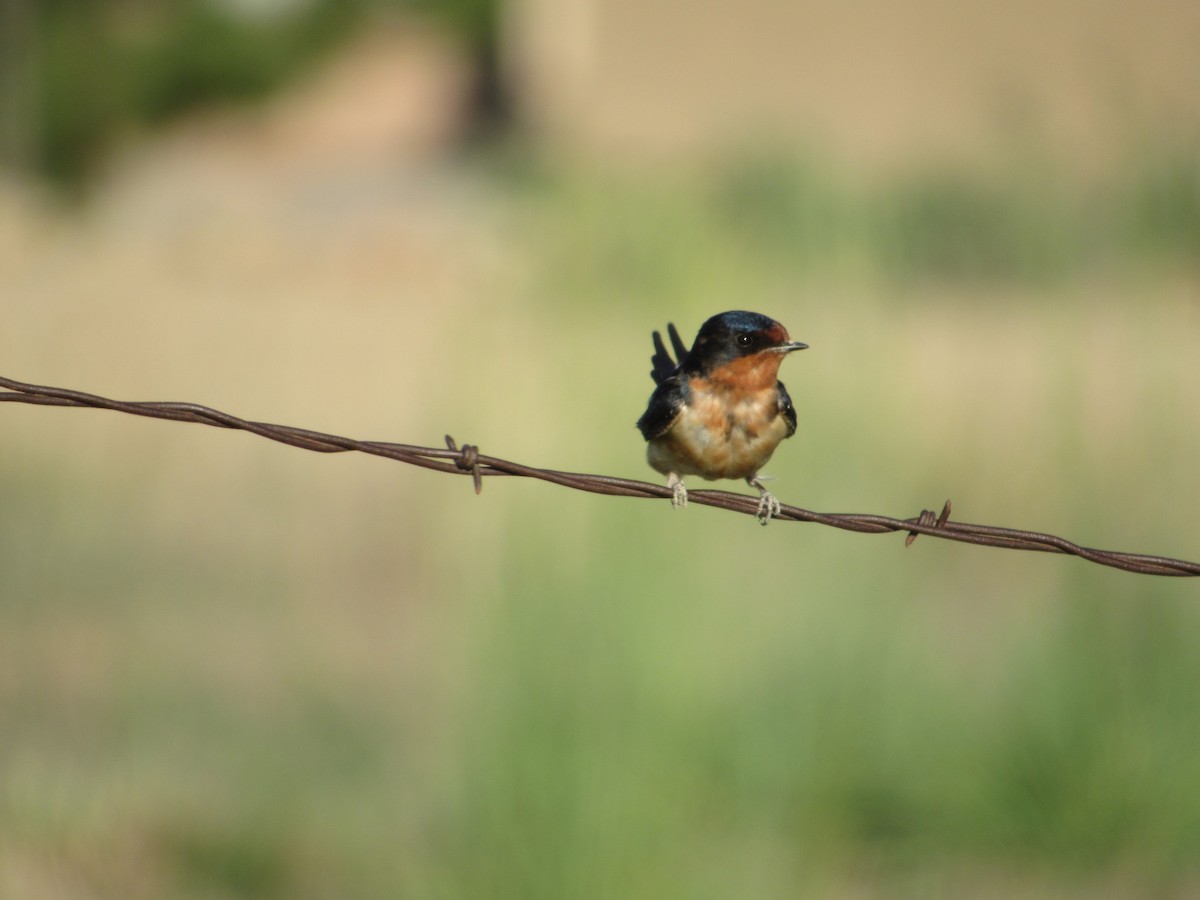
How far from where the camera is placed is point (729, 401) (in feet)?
13.4

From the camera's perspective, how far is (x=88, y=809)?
6.32 m

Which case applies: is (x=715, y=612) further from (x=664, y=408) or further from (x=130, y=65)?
(x=130, y=65)

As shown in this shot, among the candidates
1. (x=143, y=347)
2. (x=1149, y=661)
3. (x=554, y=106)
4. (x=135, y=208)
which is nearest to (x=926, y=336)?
(x=143, y=347)

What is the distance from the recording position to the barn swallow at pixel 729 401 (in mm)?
4039

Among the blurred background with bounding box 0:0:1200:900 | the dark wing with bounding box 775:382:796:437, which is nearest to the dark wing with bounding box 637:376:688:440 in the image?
the dark wing with bounding box 775:382:796:437

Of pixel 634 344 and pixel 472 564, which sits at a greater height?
pixel 634 344

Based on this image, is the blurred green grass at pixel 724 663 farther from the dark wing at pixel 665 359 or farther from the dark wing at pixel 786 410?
the dark wing at pixel 786 410

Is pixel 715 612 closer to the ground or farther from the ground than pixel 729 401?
closer to the ground

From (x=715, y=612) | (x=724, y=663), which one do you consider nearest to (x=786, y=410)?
(x=715, y=612)

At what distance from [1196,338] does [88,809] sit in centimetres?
461

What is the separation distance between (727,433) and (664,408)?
199 millimetres

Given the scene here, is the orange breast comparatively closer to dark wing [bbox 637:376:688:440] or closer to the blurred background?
dark wing [bbox 637:376:688:440]

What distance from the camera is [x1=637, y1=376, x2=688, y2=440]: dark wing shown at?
4133 mm

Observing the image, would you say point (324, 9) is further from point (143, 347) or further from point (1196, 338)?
point (1196, 338)
